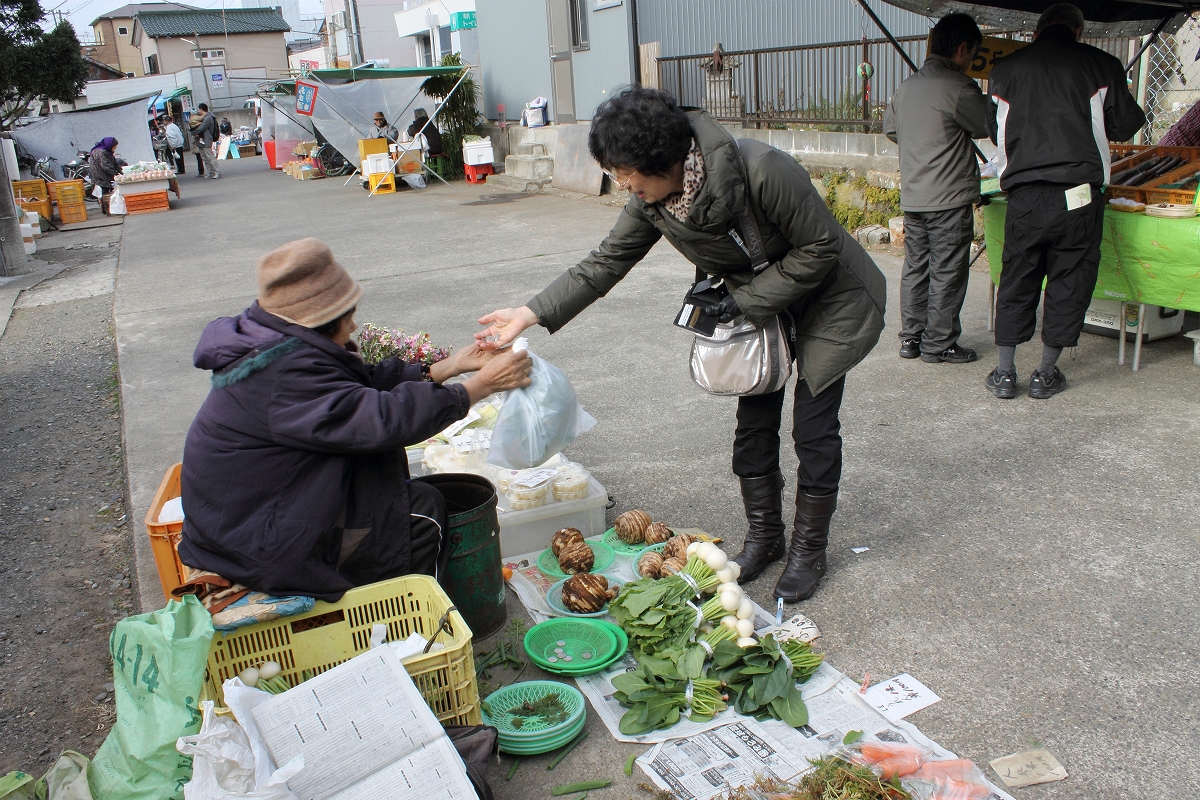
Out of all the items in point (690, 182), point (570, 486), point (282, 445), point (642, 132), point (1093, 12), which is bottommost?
point (570, 486)

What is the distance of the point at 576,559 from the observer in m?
3.35

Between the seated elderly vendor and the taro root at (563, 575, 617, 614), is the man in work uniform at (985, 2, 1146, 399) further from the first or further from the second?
the seated elderly vendor

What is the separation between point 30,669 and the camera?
319cm

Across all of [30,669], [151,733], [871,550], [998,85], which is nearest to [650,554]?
[871,550]

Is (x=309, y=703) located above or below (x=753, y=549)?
above

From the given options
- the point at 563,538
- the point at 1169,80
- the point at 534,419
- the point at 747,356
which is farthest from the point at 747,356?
the point at 1169,80

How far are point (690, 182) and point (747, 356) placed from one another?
2.07 feet

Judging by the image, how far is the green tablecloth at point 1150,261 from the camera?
4672 millimetres

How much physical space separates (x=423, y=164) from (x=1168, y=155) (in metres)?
16.2

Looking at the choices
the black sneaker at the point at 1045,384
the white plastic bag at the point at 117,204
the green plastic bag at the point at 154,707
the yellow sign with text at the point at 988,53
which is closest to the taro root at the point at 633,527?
the green plastic bag at the point at 154,707

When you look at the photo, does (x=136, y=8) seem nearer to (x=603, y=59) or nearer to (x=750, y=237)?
(x=603, y=59)

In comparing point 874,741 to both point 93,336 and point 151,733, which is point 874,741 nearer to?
point 151,733

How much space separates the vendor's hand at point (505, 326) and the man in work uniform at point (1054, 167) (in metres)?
3.03

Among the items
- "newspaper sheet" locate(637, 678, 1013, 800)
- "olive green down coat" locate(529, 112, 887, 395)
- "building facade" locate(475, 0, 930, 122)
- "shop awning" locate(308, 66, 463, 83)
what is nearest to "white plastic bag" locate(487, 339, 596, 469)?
"olive green down coat" locate(529, 112, 887, 395)
